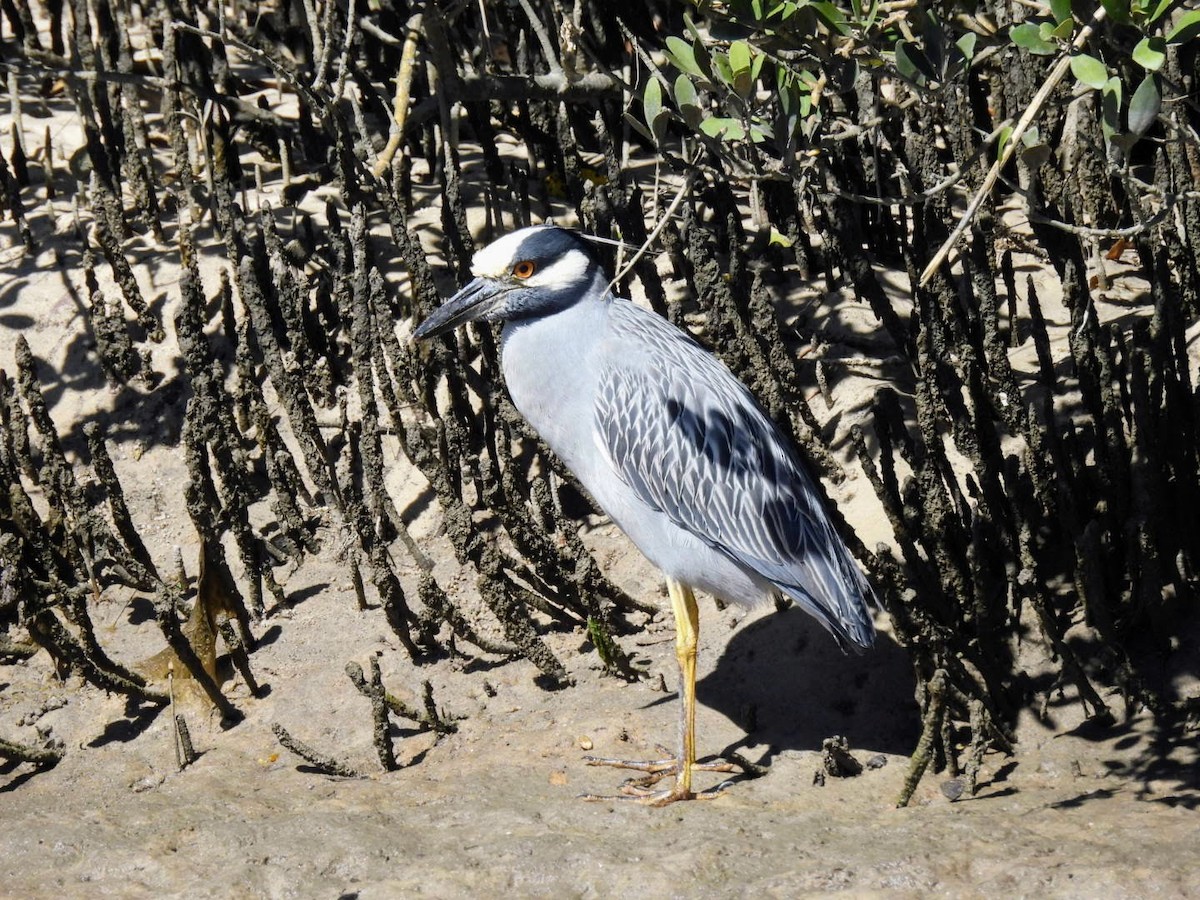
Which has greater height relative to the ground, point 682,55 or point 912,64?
point 682,55

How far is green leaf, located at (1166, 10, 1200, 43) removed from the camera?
224 cm

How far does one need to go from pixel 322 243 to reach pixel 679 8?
1893mm

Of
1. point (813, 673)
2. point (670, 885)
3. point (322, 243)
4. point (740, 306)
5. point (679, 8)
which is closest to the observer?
point (670, 885)

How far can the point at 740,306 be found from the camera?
172 inches

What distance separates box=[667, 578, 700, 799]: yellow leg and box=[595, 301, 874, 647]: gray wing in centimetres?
18

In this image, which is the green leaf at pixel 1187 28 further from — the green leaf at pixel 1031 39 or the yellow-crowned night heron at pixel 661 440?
the yellow-crowned night heron at pixel 661 440

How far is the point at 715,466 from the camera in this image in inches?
144

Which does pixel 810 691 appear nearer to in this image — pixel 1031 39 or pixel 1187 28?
pixel 1031 39

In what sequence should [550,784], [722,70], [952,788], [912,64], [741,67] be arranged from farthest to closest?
[550,784], [952,788], [722,70], [741,67], [912,64]

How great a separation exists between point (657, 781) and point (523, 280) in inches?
56.5

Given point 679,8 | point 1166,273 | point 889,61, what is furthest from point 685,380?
point 679,8

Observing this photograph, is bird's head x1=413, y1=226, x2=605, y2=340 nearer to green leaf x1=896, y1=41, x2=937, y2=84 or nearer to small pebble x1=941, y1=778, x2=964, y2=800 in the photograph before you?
green leaf x1=896, y1=41, x2=937, y2=84

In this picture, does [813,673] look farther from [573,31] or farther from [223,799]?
[573,31]

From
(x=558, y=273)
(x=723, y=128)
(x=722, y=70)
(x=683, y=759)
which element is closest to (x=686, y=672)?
(x=683, y=759)
